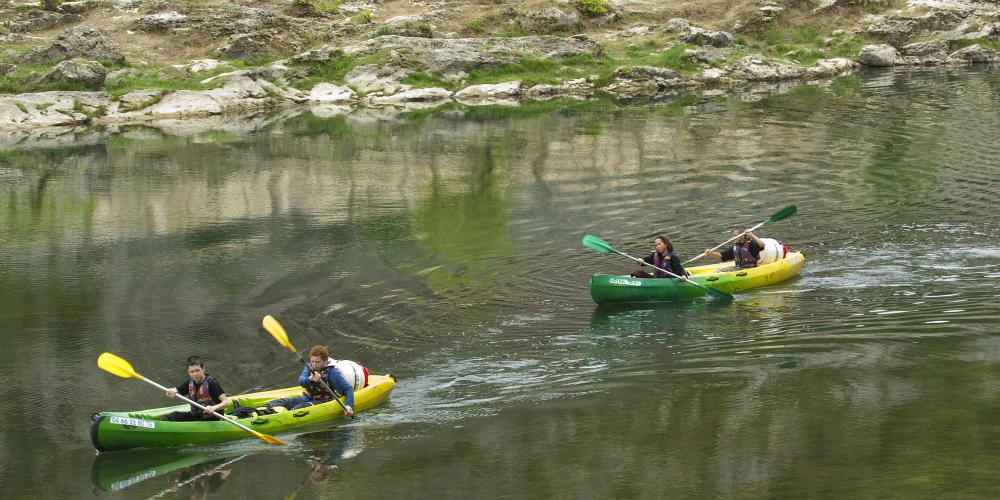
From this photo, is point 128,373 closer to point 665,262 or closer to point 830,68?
point 665,262

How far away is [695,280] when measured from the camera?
19.9 metres

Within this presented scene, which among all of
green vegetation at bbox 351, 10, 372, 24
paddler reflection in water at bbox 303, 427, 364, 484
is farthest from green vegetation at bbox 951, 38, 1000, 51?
paddler reflection in water at bbox 303, 427, 364, 484

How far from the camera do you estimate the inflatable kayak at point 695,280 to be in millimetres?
19344

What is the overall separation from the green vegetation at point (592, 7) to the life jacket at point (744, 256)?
42.6 m

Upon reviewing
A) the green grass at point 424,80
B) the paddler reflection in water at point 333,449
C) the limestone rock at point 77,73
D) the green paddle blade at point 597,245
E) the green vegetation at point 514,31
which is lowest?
the paddler reflection in water at point 333,449

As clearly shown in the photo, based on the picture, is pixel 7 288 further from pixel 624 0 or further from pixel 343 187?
pixel 624 0

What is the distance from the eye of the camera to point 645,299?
781 inches

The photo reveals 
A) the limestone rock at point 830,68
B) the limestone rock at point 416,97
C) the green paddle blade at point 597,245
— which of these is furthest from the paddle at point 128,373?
the limestone rock at point 830,68

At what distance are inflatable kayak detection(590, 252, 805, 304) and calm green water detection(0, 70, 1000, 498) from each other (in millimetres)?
420

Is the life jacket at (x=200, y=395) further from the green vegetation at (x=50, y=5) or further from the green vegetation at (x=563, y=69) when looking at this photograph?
the green vegetation at (x=50, y=5)

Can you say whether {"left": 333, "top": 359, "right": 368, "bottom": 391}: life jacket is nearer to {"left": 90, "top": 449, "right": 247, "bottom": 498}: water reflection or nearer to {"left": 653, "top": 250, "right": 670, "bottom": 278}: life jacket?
{"left": 90, "top": 449, "right": 247, "bottom": 498}: water reflection

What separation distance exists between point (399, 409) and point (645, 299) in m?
6.36

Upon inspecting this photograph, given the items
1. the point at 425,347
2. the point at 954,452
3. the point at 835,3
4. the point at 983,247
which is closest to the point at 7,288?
the point at 425,347

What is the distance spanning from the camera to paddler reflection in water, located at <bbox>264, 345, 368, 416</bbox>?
14734 mm
